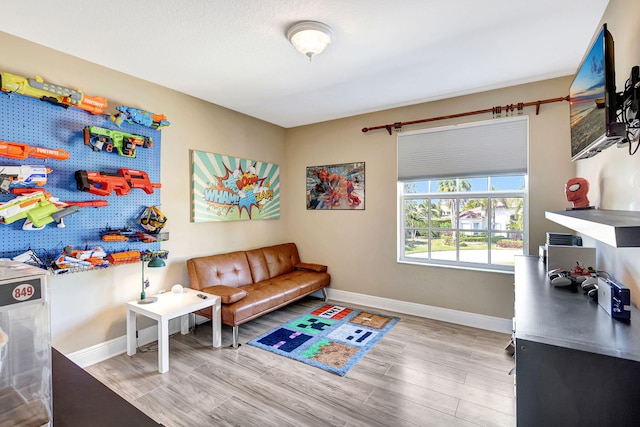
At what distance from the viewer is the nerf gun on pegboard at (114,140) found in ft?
8.11

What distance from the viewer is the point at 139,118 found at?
272cm

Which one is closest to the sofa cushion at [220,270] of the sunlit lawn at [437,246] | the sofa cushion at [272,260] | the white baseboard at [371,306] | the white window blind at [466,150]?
the sofa cushion at [272,260]

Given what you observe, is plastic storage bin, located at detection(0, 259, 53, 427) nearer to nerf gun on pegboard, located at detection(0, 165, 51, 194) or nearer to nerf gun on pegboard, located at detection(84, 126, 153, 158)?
nerf gun on pegboard, located at detection(0, 165, 51, 194)

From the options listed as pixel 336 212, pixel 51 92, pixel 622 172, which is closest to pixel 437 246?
pixel 336 212

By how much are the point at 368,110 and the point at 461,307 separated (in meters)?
2.65

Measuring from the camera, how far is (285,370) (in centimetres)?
248

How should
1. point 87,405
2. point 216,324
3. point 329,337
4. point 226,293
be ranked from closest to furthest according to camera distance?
point 87,405 < point 216,324 < point 226,293 < point 329,337

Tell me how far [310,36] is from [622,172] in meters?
2.06

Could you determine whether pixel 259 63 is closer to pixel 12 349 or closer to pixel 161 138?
pixel 161 138

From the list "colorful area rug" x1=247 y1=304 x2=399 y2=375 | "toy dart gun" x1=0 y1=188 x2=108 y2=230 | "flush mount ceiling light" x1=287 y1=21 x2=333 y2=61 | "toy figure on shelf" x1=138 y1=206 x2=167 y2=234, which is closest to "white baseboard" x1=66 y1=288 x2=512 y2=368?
"colorful area rug" x1=247 y1=304 x2=399 y2=375

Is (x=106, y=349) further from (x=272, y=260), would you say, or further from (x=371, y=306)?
(x=371, y=306)

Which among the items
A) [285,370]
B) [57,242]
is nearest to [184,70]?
[57,242]

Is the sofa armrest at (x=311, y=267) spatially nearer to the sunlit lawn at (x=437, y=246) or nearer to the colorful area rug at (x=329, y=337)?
the colorful area rug at (x=329, y=337)

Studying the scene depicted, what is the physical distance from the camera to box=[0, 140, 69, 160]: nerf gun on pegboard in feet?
6.59
